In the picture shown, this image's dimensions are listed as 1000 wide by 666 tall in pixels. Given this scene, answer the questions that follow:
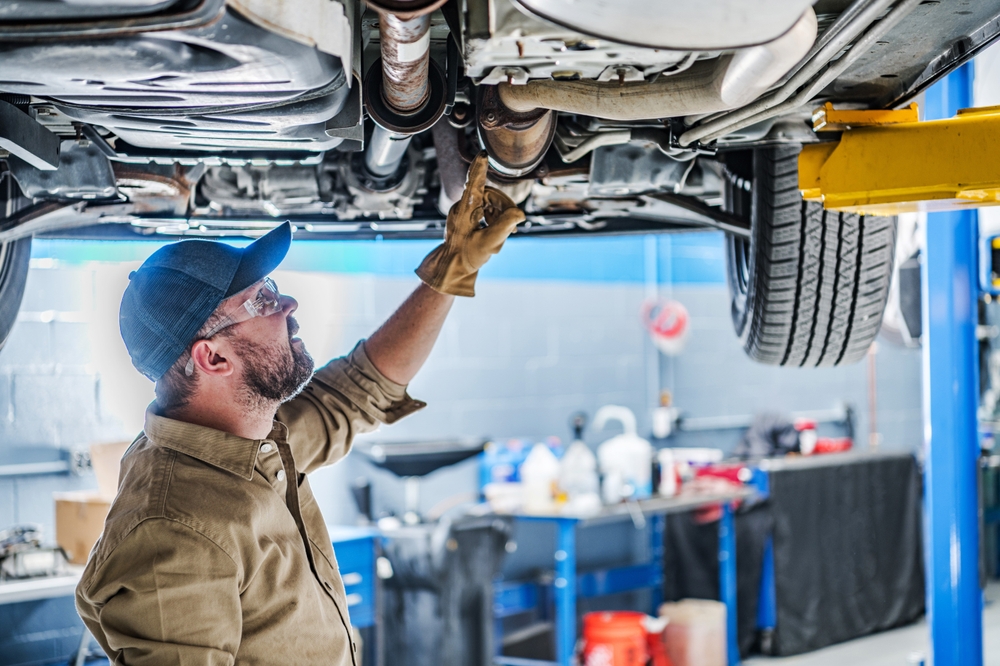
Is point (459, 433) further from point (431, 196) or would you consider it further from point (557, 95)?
point (557, 95)

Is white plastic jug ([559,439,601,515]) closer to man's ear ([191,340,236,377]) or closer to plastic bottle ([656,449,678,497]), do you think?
plastic bottle ([656,449,678,497])

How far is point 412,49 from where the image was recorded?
1.18 meters

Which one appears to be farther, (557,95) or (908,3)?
(557,95)

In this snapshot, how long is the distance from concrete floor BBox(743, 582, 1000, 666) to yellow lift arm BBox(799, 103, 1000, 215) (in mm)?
4070

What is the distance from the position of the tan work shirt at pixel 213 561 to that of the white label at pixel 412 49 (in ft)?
2.27

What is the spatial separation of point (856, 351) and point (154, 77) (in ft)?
6.14

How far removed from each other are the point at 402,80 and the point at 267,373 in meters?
0.59

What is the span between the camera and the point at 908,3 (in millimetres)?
1100

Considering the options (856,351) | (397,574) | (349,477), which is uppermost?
(856,351)

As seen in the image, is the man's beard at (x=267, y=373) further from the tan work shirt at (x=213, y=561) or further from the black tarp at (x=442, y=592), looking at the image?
the black tarp at (x=442, y=592)

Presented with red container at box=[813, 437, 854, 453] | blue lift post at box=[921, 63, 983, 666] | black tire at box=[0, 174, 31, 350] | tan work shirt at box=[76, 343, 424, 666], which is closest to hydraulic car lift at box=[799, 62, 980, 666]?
blue lift post at box=[921, 63, 983, 666]

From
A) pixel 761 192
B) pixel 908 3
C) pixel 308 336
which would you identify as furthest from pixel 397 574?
pixel 908 3

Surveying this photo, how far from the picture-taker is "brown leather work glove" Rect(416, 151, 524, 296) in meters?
1.81

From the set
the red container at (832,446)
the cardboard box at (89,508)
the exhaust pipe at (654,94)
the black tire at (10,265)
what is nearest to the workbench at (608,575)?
the red container at (832,446)
